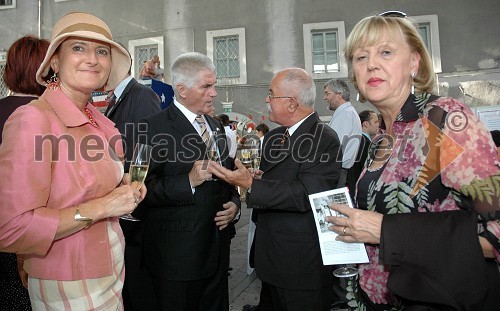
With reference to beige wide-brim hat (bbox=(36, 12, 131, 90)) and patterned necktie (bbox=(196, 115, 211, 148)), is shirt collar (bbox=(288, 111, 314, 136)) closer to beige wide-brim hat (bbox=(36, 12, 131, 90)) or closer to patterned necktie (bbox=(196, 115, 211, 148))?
patterned necktie (bbox=(196, 115, 211, 148))

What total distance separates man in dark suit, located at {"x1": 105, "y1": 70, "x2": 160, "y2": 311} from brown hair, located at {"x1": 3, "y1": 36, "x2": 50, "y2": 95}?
2.47 ft

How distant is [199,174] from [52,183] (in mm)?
1077

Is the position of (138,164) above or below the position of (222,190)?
above

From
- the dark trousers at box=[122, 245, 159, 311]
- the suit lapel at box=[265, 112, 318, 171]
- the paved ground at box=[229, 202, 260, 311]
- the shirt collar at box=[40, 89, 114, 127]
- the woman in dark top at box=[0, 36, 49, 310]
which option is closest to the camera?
the shirt collar at box=[40, 89, 114, 127]

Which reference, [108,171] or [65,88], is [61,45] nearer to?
[65,88]

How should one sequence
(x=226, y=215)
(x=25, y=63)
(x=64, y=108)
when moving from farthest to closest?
(x=226, y=215) → (x=25, y=63) → (x=64, y=108)

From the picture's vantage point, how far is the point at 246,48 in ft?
53.4

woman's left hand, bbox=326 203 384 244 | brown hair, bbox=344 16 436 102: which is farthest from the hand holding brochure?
brown hair, bbox=344 16 436 102

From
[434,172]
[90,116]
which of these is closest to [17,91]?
[90,116]

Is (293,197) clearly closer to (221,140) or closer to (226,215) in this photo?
(226,215)

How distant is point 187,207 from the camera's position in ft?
9.29

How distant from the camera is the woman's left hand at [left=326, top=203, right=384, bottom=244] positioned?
5.29 ft

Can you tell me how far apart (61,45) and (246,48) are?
14749 millimetres

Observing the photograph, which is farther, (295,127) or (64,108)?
(295,127)
